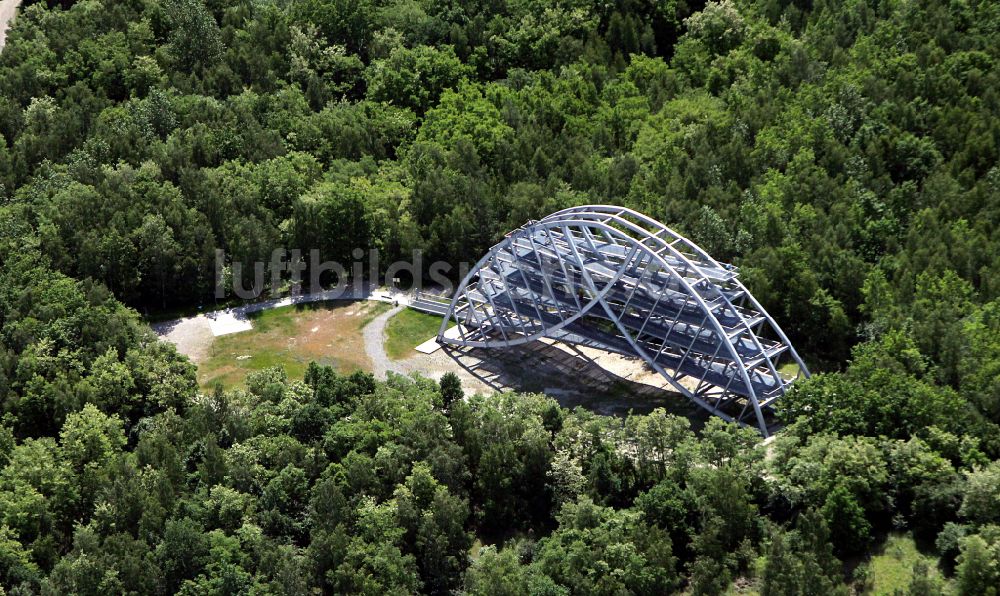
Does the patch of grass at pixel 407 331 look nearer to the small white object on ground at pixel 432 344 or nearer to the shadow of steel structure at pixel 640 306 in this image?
the small white object on ground at pixel 432 344

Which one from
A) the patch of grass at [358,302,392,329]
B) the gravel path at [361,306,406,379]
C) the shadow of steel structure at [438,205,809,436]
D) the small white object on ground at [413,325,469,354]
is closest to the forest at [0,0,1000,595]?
the shadow of steel structure at [438,205,809,436]

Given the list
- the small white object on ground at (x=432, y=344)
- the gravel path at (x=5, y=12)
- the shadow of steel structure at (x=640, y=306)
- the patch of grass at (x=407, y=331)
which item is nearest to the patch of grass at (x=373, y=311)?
the patch of grass at (x=407, y=331)

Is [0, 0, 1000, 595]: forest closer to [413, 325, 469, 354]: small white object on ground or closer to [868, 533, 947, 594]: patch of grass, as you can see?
[868, 533, 947, 594]: patch of grass

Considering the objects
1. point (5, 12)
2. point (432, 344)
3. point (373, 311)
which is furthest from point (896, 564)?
point (5, 12)

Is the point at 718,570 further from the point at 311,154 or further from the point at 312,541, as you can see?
the point at 311,154

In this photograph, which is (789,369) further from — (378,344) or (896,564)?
(378,344)
